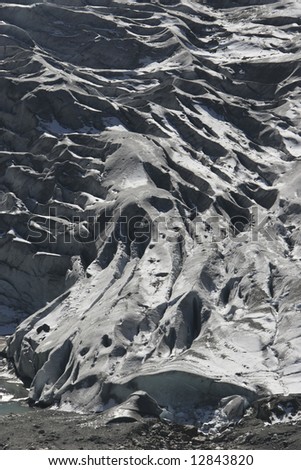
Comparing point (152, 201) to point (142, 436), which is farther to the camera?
point (152, 201)

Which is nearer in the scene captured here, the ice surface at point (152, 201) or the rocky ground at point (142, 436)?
the rocky ground at point (142, 436)

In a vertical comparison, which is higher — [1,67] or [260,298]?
[1,67]

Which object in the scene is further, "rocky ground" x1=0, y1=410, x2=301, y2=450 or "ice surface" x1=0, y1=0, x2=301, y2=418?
"ice surface" x1=0, y1=0, x2=301, y2=418

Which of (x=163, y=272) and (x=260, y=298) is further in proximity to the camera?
(x=163, y=272)

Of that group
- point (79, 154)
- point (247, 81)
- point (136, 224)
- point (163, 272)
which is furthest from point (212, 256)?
point (247, 81)

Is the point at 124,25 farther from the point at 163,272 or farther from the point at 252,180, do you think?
the point at 163,272

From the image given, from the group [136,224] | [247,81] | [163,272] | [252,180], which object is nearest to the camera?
[163,272]

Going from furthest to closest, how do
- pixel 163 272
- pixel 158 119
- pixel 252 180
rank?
pixel 158 119
pixel 252 180
pixel 163 272

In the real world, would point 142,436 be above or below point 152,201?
below
